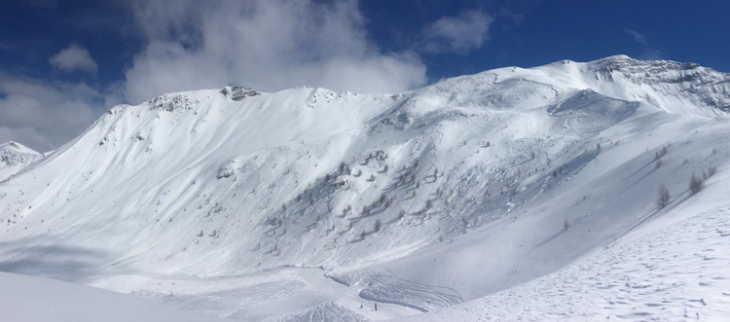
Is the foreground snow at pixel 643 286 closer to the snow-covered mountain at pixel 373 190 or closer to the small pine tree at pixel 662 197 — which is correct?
the snow-covered mountain at pixel 373 190

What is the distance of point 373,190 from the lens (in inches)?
1282

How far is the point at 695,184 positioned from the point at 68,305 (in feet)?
56.8

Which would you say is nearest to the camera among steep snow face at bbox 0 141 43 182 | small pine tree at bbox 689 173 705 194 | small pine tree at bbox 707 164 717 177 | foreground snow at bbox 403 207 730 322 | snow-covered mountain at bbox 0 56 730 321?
foreground snow at bbox 403 207 730 322

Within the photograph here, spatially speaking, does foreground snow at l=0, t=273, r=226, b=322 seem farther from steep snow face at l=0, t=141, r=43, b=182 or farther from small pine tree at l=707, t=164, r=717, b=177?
steep snow face at l=0, t=141, r=43, b=182

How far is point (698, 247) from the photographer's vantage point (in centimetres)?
842

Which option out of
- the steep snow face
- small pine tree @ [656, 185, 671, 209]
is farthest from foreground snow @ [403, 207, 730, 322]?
the steep snow face

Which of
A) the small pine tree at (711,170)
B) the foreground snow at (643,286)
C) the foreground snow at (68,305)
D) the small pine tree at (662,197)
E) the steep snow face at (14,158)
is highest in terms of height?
the steep snow face at (14,158)

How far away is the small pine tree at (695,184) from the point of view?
49.7 ft

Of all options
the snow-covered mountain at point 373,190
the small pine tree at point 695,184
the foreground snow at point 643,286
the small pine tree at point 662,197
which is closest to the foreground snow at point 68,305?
the foreground snow at point 643,286

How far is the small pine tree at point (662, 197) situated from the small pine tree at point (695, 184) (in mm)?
697

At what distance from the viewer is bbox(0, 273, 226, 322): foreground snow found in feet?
14.2

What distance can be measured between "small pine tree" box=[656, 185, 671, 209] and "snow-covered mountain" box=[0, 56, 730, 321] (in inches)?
7.7

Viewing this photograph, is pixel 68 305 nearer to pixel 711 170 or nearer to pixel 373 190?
pixel 711 170

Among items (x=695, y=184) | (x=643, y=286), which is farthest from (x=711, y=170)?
(x=643, y=286)
